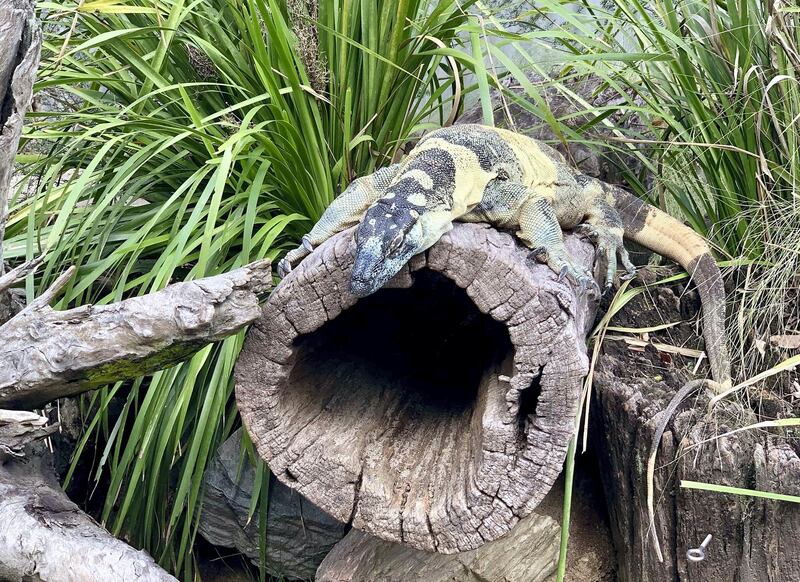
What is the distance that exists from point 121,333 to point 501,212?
4.08ft

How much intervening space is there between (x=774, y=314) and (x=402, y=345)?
4.24 ft

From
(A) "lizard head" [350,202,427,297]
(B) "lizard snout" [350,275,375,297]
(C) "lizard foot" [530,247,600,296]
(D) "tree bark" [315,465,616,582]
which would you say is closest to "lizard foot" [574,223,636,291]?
(C) "lizard foot" [530,247,600,296]

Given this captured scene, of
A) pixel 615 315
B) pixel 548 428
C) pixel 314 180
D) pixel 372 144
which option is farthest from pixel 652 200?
pixel 548 428

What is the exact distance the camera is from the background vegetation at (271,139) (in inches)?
108

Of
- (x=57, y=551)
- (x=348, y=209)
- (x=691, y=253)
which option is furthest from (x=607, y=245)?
(x=57, y=551)

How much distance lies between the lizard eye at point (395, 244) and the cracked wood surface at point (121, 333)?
33 cm

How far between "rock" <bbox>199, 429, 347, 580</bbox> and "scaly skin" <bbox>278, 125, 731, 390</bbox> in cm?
90

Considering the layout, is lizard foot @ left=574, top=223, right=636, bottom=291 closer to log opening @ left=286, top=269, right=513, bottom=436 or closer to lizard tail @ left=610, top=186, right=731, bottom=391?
lizard tail @ left=610, top=186, right=731, bottom=391

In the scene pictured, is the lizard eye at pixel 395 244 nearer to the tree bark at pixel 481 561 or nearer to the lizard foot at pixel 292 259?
the lizard foot at pixel 292 259

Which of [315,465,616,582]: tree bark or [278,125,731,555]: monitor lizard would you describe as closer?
[278,125,731,555]: monitor lizard

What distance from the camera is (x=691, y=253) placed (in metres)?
2.99

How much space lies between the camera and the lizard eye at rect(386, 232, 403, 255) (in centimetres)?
212

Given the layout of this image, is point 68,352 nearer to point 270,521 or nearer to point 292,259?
point 292,259

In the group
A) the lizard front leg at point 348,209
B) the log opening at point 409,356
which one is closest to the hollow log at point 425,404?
the log opening at point 409,356
